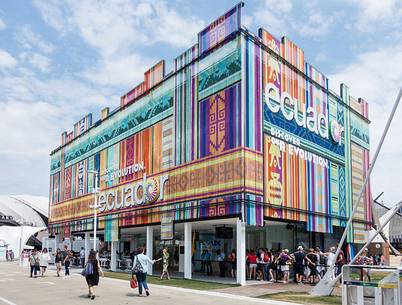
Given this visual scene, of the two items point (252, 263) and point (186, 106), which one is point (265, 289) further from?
point (186, 106)

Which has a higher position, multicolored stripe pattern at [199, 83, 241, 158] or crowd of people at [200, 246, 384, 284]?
multicolored stripe pattern at [199, 83, 241, 158]

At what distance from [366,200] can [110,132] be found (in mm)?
19157

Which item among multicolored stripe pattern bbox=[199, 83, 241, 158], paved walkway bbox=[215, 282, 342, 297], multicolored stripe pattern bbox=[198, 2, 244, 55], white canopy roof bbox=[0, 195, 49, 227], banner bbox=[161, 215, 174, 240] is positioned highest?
multicolored stripe pattern bbox=[198, 2, 244, 55]

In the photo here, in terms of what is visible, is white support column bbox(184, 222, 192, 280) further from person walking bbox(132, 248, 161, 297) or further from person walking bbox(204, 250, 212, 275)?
person walking bbox(132, 248, 161, 297)

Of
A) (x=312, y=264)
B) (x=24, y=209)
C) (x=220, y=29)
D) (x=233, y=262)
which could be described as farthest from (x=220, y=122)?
(x=24, y=209)

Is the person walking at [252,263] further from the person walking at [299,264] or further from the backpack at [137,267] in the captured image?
the backpack at [137,267]

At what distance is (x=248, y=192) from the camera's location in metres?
23.6

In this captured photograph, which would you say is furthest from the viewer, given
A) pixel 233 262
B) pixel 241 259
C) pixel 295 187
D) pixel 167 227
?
pixel 167 227

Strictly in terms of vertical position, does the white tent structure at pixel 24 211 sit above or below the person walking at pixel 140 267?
above

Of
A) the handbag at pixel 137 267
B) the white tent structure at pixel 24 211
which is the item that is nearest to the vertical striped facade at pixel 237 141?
the handbag at pixel 137 267

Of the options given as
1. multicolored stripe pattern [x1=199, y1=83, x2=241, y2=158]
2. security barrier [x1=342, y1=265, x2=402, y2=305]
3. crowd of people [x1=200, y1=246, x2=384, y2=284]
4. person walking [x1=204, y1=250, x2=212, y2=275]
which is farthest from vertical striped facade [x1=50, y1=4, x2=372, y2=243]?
security barrier [x1=342, y1=265, x2=402, y2=305]

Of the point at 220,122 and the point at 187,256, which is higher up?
the point at 220,122

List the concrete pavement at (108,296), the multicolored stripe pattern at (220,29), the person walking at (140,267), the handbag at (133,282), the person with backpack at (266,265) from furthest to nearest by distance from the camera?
the person with backpack at (266,265) → the multicolored stripe pattern at (220,29) → the handbag at (133,282) → the person walking at (140,267) → the concrete pavement at (108,296)

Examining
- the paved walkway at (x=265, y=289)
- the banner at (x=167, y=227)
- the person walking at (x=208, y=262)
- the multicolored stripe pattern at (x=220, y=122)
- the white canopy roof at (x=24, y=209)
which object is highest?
the multicolored stripe pattern at (x=220, y=122)
